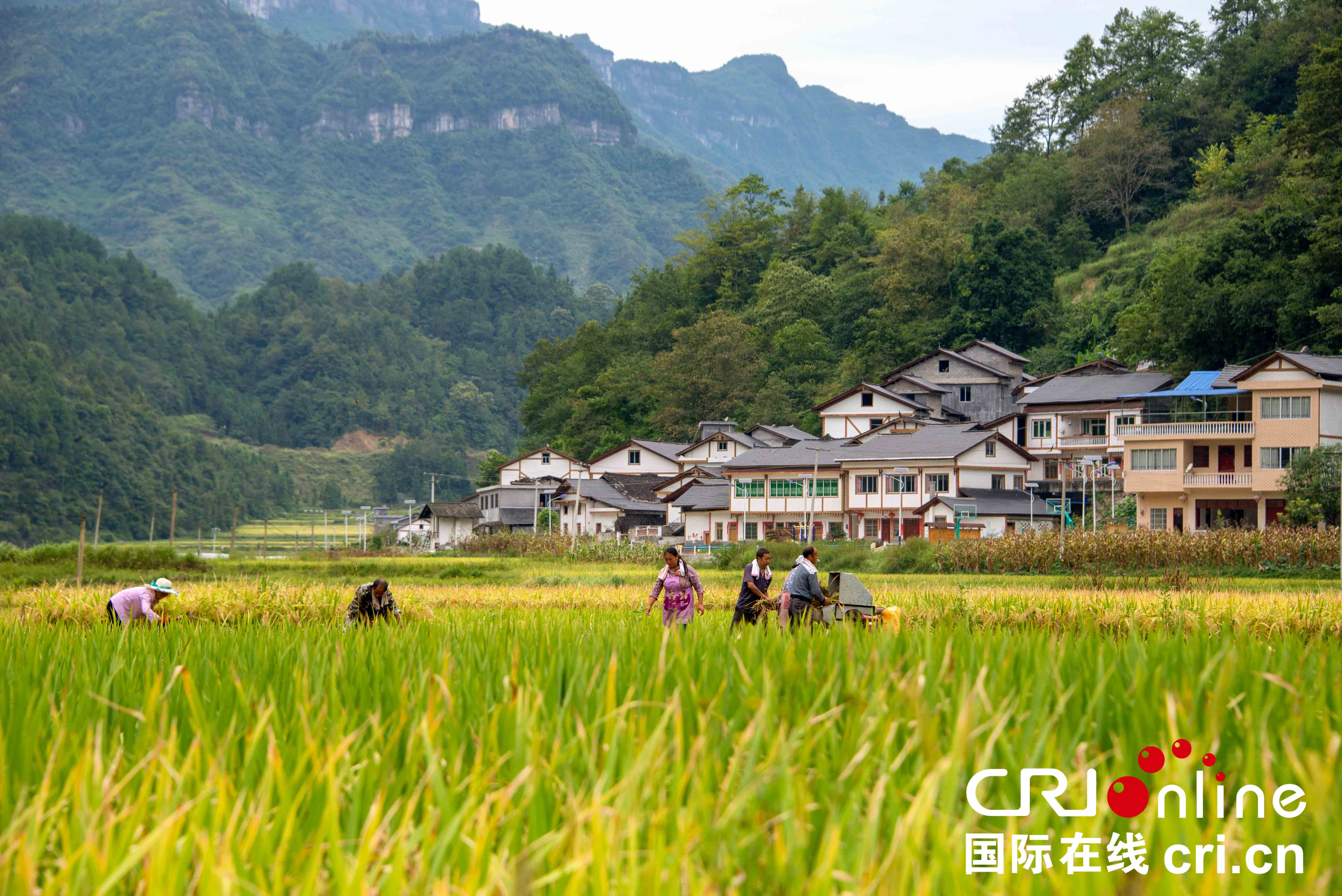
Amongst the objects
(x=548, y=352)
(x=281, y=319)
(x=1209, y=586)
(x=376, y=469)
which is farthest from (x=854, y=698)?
(x=281, y=319)

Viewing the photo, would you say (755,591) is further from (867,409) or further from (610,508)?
(610,508)

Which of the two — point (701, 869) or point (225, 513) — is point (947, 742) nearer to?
point (701, 869)

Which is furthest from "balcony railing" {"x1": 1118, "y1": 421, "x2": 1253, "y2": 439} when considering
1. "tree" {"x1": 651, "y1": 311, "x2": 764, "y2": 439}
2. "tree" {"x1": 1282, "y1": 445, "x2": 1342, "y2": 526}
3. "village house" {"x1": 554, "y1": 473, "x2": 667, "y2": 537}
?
"tree" {"x1": 651, "y1": 311, "x2": 764, "y2": 439}

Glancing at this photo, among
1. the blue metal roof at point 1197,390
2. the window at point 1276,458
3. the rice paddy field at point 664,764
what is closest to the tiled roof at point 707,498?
the blue metal roof at point 1197,390

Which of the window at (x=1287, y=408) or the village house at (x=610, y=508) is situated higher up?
the window at (x=1287, y=408)

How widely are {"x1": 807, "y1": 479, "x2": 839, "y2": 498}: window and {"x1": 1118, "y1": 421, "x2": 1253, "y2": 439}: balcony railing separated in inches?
576

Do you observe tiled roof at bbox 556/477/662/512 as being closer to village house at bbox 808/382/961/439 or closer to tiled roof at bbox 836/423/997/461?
village house at bbox 808/382/961/439

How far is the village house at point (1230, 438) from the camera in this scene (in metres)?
40.9

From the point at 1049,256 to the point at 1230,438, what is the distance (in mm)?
29035

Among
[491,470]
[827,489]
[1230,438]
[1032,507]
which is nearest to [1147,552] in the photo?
[1230,438]

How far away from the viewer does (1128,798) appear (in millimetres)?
3078

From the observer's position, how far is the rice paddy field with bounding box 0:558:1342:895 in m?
2.41

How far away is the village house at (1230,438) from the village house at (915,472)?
6.43m

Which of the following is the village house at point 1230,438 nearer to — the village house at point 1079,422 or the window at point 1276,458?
the window at point 1276,458
